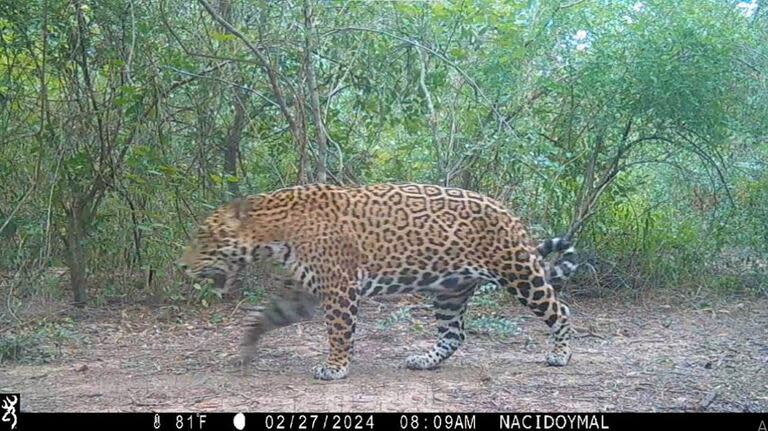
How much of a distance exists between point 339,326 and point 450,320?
0.98 metres

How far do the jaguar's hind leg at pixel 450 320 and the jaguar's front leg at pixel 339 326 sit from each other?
0.64 metres

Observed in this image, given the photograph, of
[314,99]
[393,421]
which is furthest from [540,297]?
[314,99]

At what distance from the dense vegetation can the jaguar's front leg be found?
1.77 m

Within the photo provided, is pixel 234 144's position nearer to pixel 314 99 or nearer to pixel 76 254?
pixel 314 99

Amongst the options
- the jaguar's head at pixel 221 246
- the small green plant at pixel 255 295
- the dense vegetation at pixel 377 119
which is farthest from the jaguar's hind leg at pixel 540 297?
the small green plant at pixel 255 295

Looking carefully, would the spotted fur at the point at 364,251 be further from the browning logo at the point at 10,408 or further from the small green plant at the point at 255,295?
the small green plant at the point at 255,295

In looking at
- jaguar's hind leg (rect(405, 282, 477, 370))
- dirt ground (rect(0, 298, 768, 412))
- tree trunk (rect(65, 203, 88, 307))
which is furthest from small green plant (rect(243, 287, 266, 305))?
jaguar's hind leg (rect(405, 282, 477, 370))

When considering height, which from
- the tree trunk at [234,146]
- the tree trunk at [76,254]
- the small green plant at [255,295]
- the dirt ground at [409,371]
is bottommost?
the dirt ground at [409,371]

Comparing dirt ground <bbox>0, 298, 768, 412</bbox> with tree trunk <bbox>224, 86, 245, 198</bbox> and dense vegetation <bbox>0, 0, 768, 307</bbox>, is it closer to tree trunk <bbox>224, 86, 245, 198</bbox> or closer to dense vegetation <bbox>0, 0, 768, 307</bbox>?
dense vegetation <bbox>0, 0, 768, 307</bbox>

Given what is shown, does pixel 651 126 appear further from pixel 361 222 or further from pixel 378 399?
pixel 378 399

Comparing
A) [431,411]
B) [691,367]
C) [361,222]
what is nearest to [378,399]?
[431,411]

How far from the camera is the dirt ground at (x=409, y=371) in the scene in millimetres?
6391

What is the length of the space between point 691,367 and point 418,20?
390cm

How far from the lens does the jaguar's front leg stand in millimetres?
7035
